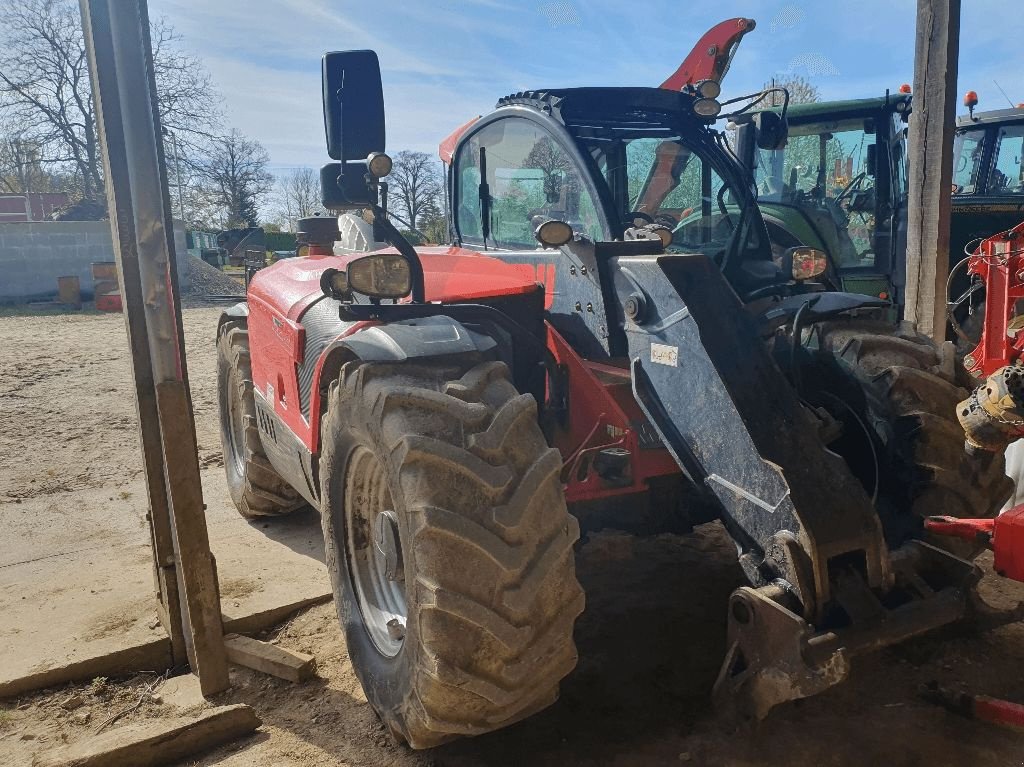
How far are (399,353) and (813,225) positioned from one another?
729 centimetres

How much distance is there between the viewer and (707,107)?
12.2ft

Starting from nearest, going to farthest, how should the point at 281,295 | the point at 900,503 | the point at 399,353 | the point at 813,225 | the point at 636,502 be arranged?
the point at 399,353 → the point at 900,503 → the point at 636,502 → the point at 281,295 → the point at 813,225

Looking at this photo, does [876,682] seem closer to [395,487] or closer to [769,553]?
[769,553]

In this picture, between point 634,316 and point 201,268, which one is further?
point 201,268

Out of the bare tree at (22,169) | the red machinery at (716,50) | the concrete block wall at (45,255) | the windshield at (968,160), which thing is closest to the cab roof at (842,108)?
the windshield at (968,160)

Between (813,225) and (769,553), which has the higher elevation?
(813,225)

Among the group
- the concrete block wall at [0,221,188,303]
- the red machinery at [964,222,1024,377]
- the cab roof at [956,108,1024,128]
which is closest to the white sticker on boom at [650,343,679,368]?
the red machinery at [964,222,1024,377]

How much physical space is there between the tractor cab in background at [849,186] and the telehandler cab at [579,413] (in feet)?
16.8

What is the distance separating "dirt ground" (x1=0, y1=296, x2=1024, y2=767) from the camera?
2.77m

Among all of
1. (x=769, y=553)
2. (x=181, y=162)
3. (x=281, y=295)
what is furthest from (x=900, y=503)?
(x=181, y=162)

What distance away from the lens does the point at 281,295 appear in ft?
13.9

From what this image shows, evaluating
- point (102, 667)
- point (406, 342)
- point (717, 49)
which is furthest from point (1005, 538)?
point (717, 49)

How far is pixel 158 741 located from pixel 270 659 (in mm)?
578

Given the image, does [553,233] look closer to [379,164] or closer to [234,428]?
[379,164]
